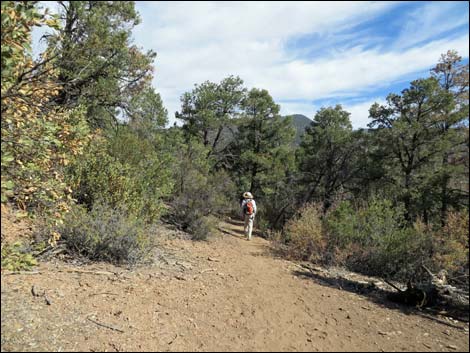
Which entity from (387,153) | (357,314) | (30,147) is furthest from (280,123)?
→ (30,147)

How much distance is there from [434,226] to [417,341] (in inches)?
170

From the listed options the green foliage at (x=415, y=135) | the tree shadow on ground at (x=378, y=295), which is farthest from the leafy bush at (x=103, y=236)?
the green foliage at (x=415, y=135)

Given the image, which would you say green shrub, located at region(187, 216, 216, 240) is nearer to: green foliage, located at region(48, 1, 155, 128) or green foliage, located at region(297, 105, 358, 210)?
green foliage, located at region(48, 1, 155, 128)

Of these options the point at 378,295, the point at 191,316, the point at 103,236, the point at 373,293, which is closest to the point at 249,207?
the point at 373,293

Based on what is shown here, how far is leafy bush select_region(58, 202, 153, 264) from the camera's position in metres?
5.11

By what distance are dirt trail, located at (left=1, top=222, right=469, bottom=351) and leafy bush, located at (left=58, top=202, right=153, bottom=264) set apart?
35 cm

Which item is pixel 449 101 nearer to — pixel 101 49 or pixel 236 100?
pixel 236 100

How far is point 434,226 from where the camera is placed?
7312 mm

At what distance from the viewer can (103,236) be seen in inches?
204

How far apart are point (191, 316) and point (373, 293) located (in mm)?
3661

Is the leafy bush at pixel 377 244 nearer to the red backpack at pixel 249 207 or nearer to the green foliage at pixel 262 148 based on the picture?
the red backpack at pixel 249 207

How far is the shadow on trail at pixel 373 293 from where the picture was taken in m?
4.76

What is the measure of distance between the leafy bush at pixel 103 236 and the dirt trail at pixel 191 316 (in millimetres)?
352

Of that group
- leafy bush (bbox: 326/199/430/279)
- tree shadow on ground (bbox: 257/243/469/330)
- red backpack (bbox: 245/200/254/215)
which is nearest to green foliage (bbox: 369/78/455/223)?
leafy bush (bbox: 326/199/430/279)
